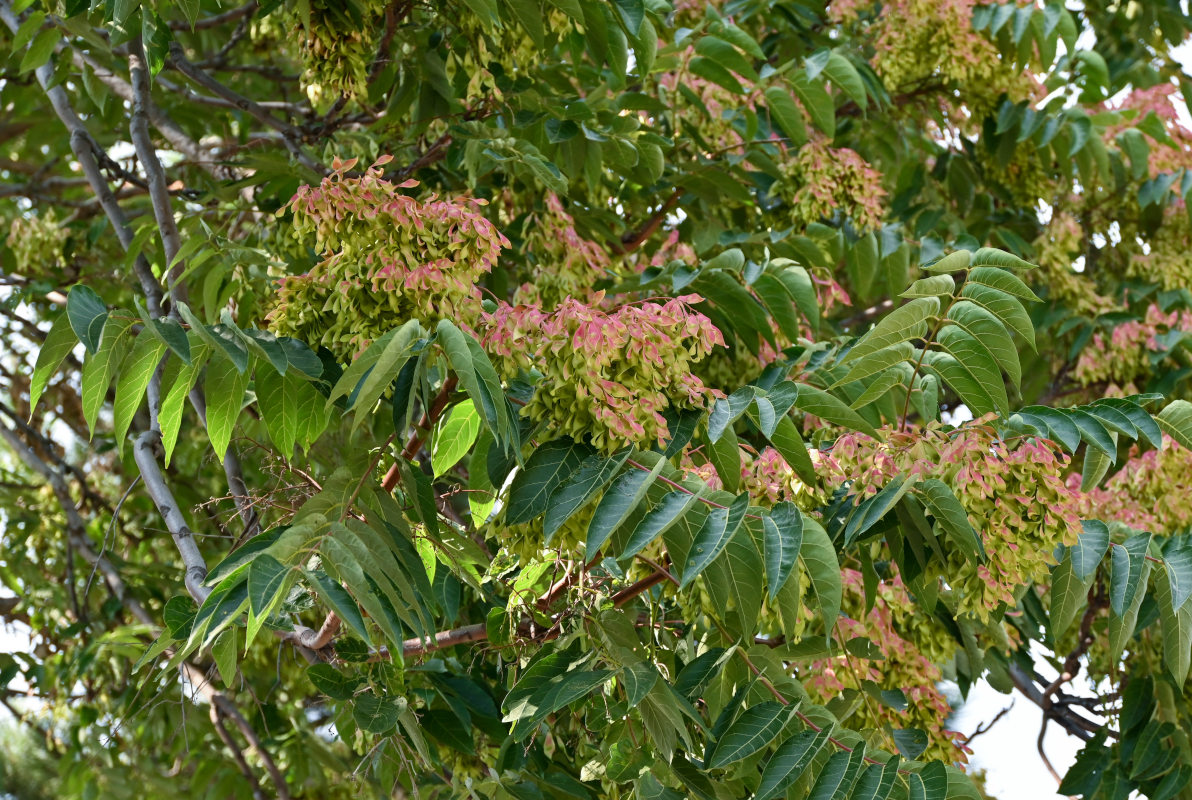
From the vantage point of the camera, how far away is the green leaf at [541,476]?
1.76 metres

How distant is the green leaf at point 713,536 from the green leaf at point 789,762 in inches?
12.0

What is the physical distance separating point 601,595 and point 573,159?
114 centimetres

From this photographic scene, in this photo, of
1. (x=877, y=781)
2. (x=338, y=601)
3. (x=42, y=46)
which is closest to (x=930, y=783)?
(x=877, y=781)

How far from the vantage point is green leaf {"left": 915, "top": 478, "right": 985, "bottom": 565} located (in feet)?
5.71

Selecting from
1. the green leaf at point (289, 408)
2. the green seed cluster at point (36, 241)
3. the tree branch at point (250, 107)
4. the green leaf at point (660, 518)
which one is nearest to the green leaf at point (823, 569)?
the green leaf at point (660, 518)

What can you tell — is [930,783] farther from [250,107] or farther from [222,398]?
[250,107]

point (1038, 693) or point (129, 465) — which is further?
point (129, 465)

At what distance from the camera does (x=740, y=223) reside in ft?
11.6

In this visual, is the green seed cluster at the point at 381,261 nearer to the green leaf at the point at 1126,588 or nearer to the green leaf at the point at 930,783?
the green leaf at the point at 930,783

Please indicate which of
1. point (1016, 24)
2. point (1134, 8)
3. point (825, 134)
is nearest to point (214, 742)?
point (825, 134)

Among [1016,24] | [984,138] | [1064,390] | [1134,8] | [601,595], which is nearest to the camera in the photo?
[601,595]

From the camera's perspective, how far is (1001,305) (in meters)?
1.89

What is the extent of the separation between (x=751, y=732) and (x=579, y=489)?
440mm

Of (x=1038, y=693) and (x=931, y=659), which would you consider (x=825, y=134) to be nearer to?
(x=931, y=659)
